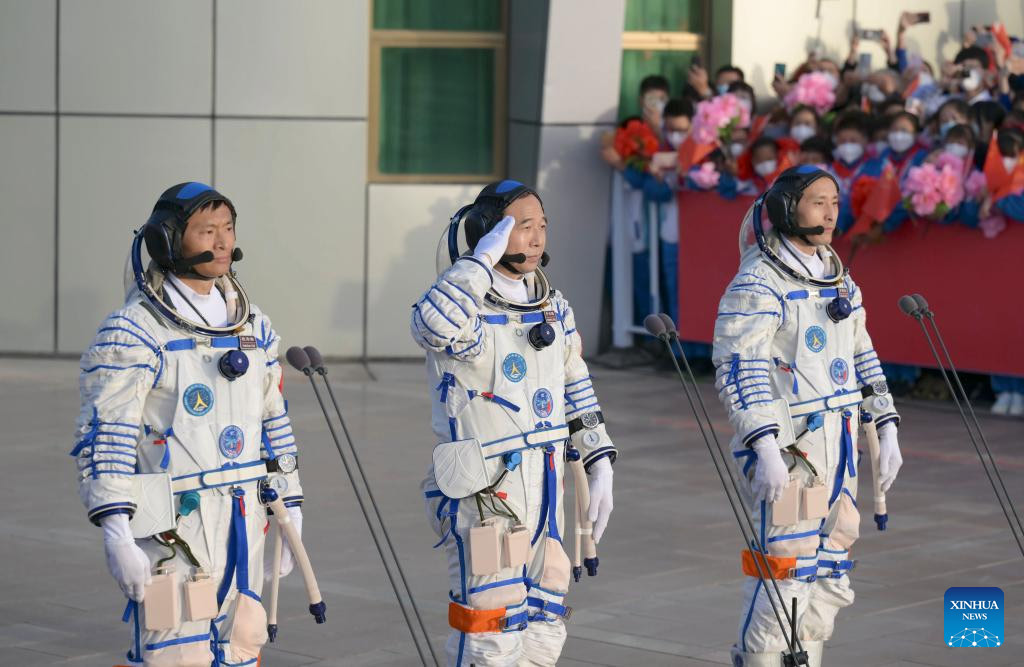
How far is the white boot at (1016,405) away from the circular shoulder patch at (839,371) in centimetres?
752

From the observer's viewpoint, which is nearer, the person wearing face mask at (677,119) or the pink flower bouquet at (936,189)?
the pink flower bouquet at (936,189)

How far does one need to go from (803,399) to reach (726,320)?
0.46 meters

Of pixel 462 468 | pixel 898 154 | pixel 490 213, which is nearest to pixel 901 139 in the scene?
pixel 898 154

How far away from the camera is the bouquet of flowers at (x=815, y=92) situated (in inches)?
677

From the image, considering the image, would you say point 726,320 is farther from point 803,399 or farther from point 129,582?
point 129,582

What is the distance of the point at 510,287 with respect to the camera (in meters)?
6.95

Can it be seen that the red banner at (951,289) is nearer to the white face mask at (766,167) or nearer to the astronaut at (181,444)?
the white face mask at (766,167)

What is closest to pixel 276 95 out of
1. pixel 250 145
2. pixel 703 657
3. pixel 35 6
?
pixel 250 145

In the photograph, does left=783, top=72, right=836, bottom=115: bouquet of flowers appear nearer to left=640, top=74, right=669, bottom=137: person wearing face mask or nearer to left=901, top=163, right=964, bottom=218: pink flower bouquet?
left=640, top=74, right=669, bottom=137: person wearing face mask

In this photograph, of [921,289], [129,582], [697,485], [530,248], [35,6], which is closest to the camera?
[129,582]

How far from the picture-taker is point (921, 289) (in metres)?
15.2

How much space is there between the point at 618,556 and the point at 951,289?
5.82 metres

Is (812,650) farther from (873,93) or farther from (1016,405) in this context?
(873,93)

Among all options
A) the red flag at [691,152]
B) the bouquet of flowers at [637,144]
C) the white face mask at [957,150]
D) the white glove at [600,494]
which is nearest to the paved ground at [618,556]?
the white glove at [600,494]
